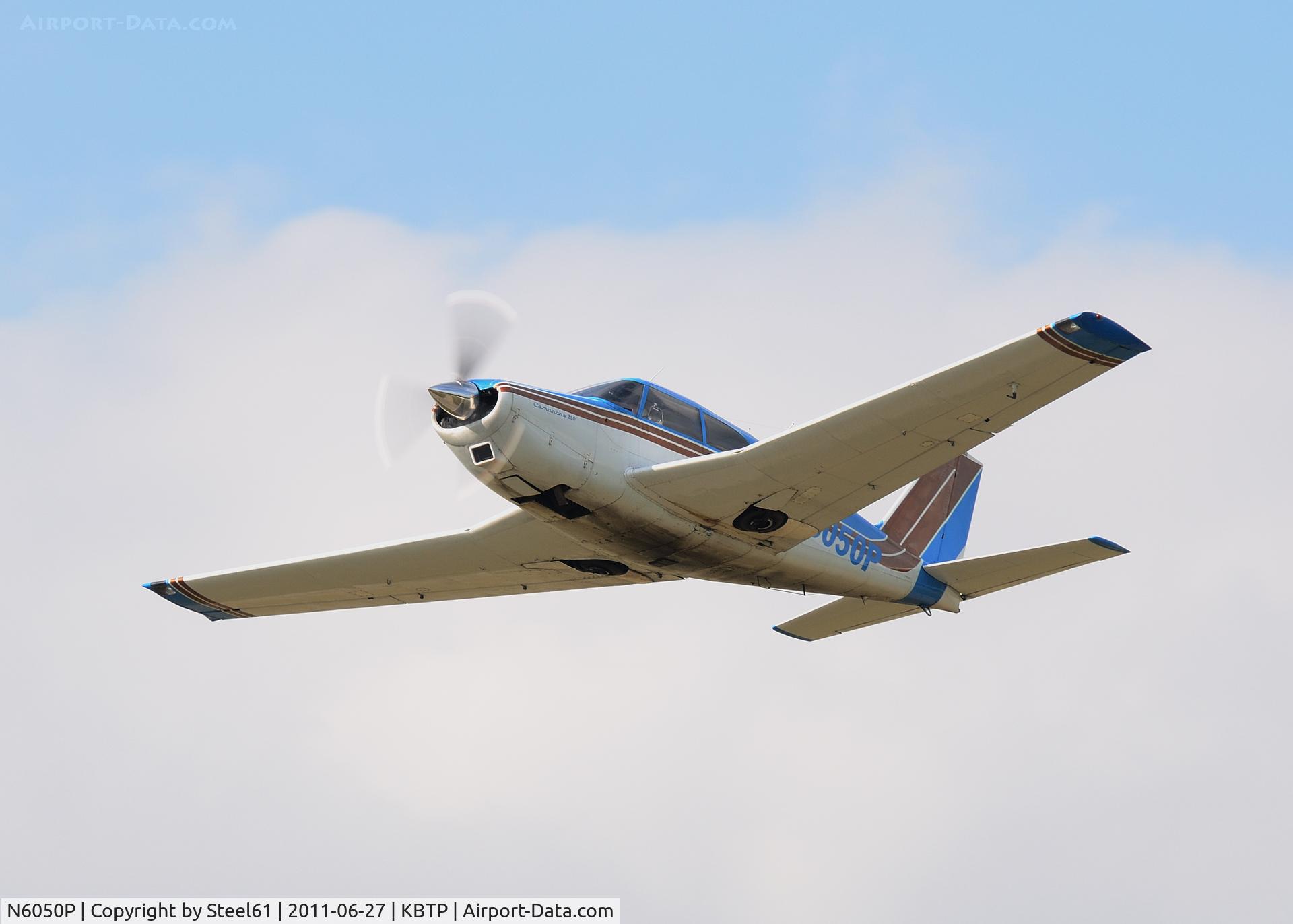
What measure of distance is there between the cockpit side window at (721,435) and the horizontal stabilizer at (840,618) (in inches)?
183

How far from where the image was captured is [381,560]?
75.5 feet

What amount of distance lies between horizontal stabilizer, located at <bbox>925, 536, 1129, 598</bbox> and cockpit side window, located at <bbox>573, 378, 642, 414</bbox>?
6589 millimetres

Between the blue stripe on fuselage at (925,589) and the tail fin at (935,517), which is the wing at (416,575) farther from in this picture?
the tail fin at (935,517)

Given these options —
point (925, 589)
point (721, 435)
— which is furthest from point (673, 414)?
point (925, 589)

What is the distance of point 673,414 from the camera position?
65.1ft

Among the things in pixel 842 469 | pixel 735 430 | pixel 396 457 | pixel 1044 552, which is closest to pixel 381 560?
pixel 396 457

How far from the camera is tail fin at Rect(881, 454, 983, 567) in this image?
79.1 ft

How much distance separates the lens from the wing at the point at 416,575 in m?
21.9

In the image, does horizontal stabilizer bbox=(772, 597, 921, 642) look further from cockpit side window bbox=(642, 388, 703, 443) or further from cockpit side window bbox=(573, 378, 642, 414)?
cockpit side window bbox=(573, 378, 642, 414)

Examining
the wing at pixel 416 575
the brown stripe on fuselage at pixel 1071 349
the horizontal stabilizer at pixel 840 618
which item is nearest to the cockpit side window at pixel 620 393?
the wing at pixel 416 575

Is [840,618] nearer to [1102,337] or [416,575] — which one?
[416,575]

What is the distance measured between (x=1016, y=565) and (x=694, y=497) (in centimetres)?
608

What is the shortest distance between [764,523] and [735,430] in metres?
1.51

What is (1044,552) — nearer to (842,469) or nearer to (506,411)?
(842,469)
